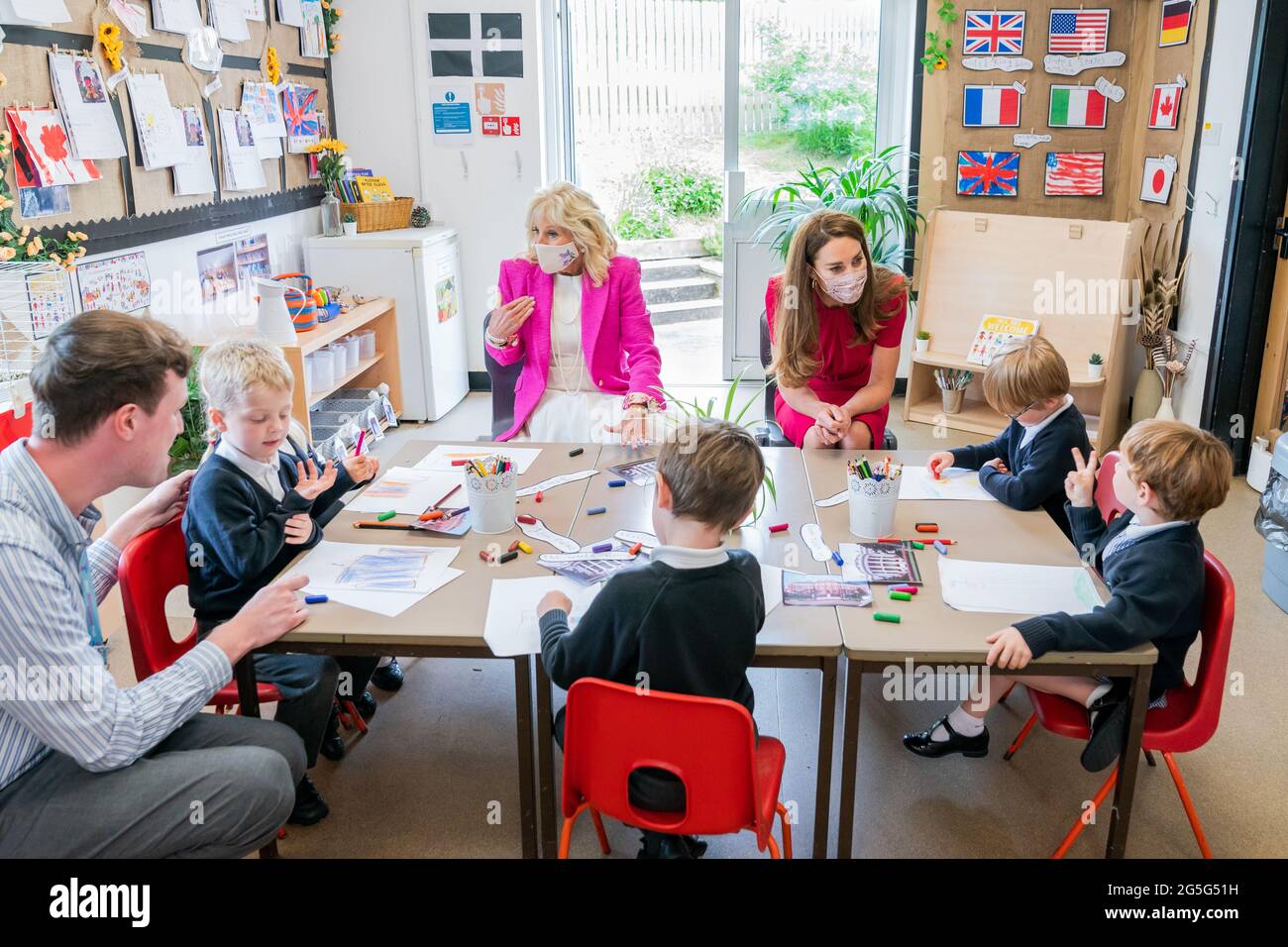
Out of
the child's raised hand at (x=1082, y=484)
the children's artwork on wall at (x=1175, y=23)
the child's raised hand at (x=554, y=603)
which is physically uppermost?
the children's artwork on wall at (x=1175, y=23)

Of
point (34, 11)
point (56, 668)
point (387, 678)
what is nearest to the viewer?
point (56, 668)

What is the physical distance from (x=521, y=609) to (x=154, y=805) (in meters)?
0.65

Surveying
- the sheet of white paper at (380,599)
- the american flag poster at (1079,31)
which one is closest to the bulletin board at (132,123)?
the sheet of white paper at (380,599)

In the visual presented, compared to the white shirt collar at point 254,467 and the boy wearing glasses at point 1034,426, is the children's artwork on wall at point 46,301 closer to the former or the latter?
the white shirt collar at point 254,467

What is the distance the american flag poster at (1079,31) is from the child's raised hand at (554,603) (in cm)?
441

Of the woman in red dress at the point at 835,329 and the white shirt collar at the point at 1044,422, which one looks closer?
the white shirt collar at the point at 1044,422

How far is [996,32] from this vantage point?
511 centimetres

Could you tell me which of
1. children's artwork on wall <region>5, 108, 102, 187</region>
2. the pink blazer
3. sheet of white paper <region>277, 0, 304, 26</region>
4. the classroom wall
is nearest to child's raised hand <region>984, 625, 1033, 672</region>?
the pink blazer

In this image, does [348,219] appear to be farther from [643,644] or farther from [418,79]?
[643,644]

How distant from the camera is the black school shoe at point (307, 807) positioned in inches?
91.3

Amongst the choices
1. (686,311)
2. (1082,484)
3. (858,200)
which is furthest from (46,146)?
(686,311)

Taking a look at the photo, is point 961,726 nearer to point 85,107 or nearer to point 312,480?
point 312,480

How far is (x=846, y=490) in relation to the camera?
253 centimetres

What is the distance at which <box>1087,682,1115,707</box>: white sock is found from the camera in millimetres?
2064
